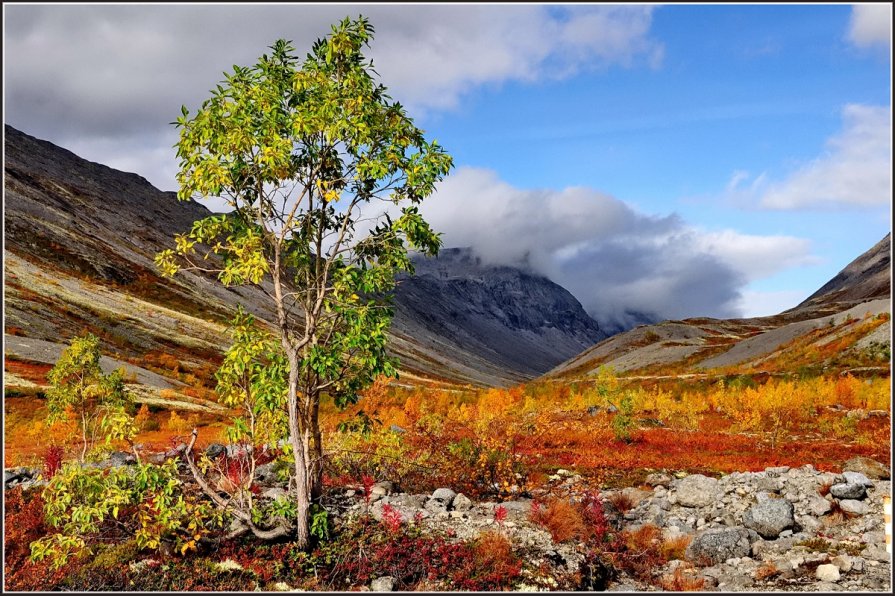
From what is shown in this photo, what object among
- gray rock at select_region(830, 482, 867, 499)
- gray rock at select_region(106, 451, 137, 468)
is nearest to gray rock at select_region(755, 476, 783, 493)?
gray rock at select_region(830, 482, 867, 499)

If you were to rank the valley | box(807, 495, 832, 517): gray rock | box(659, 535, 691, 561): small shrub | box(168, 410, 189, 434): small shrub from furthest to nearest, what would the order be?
1. box(168, 410, 189, 434): small shrub
2. box(807, 495, 832, 517): gray rock
3. box(659, 535, 691, 561): small shrub
4. the valley

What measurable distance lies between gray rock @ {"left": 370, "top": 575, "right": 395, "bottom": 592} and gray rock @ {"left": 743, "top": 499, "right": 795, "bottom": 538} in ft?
36.2

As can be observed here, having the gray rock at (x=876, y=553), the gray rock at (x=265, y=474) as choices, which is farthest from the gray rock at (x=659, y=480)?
the gray rock at (x=265, y=474)

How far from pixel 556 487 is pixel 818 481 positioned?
908 cm

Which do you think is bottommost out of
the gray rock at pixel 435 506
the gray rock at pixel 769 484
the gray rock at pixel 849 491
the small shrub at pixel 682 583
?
the small shrub at pixel 682 583

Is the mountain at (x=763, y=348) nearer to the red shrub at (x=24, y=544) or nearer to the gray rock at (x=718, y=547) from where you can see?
the gray rock at (x=718, y=547)

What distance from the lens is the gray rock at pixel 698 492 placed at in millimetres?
18812

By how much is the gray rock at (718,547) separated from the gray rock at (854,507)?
417 cm

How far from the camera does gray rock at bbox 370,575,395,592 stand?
39.6ft

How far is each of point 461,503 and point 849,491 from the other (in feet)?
40.4

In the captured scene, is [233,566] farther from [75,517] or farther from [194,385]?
[194,385]

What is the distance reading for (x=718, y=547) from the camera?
47.6ft

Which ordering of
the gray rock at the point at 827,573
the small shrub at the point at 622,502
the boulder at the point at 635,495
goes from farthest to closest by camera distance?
the boulder at the point at 635,495 → the small shrub at the point at 622,502 → the gray rock at the point at 827,573

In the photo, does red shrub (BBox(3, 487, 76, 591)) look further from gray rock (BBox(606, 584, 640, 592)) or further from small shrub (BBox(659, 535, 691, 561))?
small shrub (BBox(659, 535, 691, 561))
